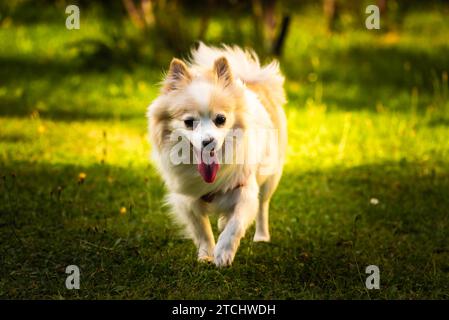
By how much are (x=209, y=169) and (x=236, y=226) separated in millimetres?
359

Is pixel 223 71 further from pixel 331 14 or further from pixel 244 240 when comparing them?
pixel 331 14

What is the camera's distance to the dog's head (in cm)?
417

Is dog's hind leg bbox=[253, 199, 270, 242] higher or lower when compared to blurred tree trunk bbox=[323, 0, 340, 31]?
lower

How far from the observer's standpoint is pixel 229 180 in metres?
4.53

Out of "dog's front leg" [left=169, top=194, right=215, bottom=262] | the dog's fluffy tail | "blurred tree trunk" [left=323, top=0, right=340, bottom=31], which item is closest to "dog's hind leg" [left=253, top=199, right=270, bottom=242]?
"dog's front leg" [left=169, top=194, right=215, bottom=262]

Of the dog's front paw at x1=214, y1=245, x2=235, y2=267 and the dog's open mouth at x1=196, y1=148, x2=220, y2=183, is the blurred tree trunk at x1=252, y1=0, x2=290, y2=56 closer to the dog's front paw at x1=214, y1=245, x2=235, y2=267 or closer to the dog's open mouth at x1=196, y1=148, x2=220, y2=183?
the dog's open mouth at x1=196, y1=148, x2=220, y2=183

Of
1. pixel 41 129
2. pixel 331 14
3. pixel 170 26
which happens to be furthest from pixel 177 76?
pixel 331 14

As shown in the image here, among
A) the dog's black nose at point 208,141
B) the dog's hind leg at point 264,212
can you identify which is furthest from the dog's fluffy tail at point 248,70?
the dog's black nose at point 208,141

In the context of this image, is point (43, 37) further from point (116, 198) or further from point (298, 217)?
point (298, 217)

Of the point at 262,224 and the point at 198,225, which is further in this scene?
the point at 262,224

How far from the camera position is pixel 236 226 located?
434 centimetres

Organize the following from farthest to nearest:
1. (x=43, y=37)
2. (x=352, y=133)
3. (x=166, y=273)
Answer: (x=43, y=37)
(x=352, y=133)
(x=166, y=273)
